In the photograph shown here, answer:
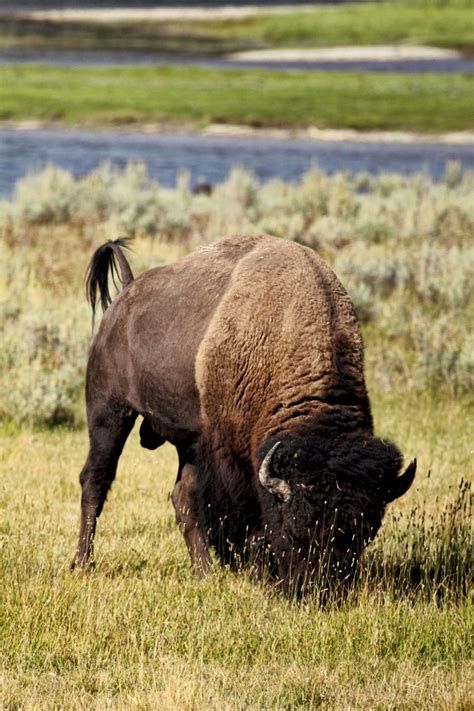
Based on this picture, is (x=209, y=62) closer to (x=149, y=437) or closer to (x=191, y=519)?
(x=149, y=437)

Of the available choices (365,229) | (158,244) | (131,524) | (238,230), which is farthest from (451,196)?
(131,524)

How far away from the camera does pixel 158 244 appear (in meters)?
17.1

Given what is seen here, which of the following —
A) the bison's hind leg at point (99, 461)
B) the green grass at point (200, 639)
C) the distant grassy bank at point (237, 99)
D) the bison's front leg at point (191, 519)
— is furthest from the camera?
the distant grassy bank at point (237, 99)

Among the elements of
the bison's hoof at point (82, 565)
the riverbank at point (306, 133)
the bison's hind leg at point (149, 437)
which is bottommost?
the riverbank at point (306, 133)

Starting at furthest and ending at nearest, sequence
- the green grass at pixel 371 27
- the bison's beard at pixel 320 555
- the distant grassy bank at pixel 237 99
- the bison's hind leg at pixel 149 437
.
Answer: the green grass at pixel 371 27, the distant grassy bank at pixel 237 99, the bison's hind leg at pixel 149 437, the bison's beard at pixel 320 555

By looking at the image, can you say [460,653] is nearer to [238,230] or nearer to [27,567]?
[27,567]

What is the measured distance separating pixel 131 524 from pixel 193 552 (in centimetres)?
107

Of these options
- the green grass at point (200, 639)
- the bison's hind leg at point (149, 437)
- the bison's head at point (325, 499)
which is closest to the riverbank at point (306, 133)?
the bison's hind leg at point (149, 437)

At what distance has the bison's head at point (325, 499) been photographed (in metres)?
4.93

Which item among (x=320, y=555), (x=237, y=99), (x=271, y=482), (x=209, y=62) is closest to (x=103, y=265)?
(x=271, y=482)

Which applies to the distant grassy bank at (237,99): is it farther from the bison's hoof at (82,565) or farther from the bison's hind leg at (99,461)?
the bison's hoof at (82,565)

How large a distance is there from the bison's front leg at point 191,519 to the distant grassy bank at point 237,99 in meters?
37.6

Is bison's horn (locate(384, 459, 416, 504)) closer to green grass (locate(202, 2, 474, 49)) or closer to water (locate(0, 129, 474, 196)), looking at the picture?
water (locate(0, 129, 474, 196))

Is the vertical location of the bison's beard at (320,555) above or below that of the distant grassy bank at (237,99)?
above
